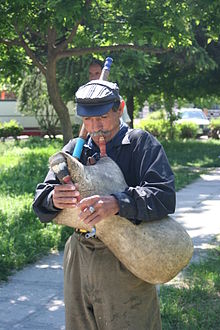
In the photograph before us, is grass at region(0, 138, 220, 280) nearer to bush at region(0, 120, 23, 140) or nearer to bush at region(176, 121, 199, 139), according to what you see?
bush at region(0, 120, 23, 140)

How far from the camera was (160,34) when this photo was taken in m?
7.81

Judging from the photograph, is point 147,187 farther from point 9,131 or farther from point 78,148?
point 9,131

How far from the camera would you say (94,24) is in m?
8.79

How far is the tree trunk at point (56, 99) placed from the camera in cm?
903

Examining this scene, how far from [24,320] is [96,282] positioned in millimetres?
2198

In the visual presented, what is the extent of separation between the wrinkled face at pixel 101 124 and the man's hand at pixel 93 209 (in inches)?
14.0

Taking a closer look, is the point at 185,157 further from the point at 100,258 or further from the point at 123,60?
the point at 100,258

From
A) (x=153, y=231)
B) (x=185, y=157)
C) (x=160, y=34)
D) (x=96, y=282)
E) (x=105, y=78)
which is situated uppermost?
(x=160, y=34)

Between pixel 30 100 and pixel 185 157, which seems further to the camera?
pixel 30 100

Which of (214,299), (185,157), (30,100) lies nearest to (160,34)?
(214,299)

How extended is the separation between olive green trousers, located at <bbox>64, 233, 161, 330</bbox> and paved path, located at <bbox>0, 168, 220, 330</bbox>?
6.10ft

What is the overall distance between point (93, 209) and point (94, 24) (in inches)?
264

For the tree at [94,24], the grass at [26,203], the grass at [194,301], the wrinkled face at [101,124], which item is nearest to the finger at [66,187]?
the wrinkled face at [101,124]

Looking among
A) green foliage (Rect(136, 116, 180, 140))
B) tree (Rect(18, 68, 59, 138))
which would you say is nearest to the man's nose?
tree (Rect(18, 68, 59, 138))
